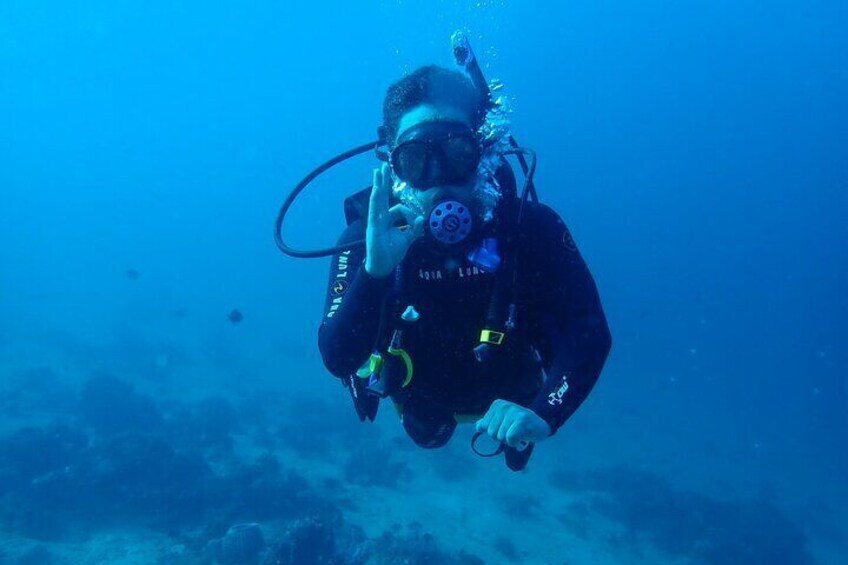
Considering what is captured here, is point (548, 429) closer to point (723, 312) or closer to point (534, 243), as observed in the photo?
point (534, 243)

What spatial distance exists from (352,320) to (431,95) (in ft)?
5.31

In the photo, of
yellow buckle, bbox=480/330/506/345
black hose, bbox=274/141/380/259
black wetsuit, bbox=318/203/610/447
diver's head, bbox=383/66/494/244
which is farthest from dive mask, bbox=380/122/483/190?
yellow buckle, bbox=480/330/506/345

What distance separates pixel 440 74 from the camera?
3842 millimetres

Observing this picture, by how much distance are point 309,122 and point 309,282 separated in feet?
360

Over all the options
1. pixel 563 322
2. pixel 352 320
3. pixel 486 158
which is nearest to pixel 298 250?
pixel 352 320

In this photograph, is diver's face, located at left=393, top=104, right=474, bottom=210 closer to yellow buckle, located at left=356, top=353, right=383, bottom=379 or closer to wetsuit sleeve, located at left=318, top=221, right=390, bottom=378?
wetsuit sleeve, located at left=318, top=221, right=390, bottom=378

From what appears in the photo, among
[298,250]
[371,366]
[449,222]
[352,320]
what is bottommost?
[371,366]

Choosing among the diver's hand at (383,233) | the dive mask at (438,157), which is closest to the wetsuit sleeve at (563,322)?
the dive mask at (438,157)

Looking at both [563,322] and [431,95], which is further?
[431,95]

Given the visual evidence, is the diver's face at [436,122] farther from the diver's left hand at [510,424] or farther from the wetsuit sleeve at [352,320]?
the diver's left hand at [510,424]

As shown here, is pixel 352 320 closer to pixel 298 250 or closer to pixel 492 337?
pixel 298 250

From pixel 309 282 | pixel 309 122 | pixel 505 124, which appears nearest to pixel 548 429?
pixel 505 124

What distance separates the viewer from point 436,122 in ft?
11.4

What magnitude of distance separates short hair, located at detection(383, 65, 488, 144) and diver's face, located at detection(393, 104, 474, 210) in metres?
0.06
